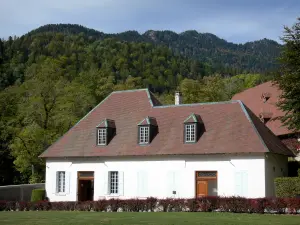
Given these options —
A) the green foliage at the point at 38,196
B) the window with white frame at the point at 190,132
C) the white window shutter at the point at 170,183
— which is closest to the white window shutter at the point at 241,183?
the window with white frame at the point at 190,132

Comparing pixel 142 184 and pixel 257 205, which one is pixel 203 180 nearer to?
pixel 142 184

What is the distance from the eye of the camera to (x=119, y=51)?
130 metres

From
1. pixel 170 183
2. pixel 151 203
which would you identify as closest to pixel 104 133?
pixel 170 183

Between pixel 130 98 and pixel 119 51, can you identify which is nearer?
pixel 130 98

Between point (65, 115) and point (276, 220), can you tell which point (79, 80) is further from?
point (276, 220)

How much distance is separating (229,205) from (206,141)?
6888mm

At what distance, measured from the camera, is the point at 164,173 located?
107 feet

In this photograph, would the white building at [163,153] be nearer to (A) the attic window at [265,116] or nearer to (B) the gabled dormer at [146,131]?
(B) the gabled dormer at [146,131]

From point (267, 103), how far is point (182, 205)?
68.2ft

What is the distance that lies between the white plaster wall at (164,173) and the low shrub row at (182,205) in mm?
3921

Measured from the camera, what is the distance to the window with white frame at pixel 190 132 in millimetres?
32625

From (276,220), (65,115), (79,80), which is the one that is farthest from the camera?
(79,80)

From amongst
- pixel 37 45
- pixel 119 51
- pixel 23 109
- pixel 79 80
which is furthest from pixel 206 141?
pixel 37 45

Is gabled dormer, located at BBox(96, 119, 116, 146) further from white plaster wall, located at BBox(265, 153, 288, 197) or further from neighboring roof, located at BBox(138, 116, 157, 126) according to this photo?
white plaster wall, located at BBox(265, 153, 288, 197)
